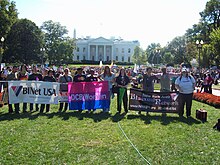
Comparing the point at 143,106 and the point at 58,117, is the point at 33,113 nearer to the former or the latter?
the point at 58,117

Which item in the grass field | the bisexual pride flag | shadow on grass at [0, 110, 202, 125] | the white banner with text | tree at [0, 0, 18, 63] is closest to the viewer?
the grass field

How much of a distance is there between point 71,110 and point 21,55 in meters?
61.7

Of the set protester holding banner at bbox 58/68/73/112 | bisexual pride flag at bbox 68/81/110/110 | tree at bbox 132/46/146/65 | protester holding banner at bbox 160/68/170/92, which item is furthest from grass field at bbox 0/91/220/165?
tree at bbox 132/46/146/65

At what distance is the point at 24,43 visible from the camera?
71.0 metres

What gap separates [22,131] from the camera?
820 cm

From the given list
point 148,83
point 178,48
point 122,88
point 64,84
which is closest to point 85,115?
point 64,84

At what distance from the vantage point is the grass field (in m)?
6.04

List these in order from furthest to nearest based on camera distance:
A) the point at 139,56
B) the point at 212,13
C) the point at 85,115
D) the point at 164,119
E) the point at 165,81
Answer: the point at 139,56
the point at 212,13
the point at 165,81
the point at 85,115
the point at 164,119

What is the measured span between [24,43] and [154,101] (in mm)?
64785

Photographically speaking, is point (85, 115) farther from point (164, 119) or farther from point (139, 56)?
point (139, 56)

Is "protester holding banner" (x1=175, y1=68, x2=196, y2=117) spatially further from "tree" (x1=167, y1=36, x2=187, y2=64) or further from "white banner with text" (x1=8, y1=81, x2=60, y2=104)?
"tree" (x1=167, y1=36, x2=187, y2=64)

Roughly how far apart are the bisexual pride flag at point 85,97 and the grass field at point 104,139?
0.83 metres

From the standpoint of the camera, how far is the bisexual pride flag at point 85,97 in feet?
38.3

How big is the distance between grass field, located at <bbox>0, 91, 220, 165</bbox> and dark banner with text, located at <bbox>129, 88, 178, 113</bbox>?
1.49 ft
